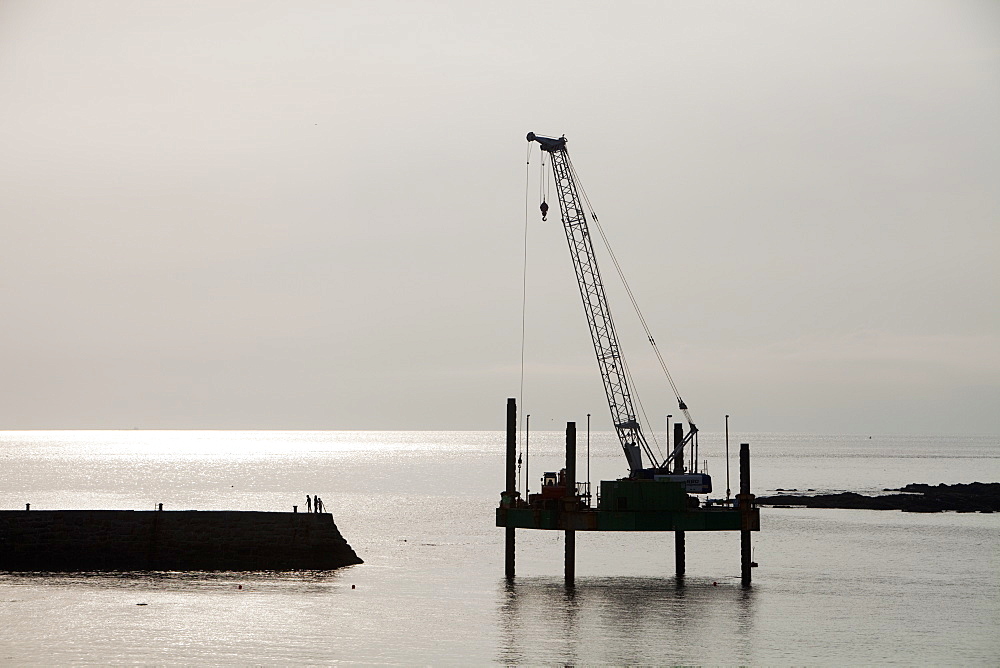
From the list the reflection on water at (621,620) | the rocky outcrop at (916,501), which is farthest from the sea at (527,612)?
the rocky outcrop at (916,501)

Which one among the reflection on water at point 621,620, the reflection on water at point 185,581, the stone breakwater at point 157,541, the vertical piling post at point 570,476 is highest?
the vertical piling post at point 570,476

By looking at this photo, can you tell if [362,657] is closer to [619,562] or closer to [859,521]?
[619,562]

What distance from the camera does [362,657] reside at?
169 ft

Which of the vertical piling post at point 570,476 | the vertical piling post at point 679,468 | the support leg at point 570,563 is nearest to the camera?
the vertical piling post at point 570,476

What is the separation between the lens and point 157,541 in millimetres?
71688

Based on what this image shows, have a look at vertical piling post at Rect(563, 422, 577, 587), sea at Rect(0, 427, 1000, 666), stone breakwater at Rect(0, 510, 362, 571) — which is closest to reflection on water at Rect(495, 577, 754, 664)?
sea at Rect(0, 427, 1000, 666)

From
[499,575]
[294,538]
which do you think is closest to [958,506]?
[499,575]

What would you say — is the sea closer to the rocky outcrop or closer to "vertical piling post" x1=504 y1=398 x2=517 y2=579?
"vertical piling post" x1=504 y1=398 x2=517 y2=579

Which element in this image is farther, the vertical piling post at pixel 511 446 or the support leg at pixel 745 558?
the support leg at pixel 745 558

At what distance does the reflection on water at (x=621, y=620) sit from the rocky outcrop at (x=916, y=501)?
88458 millimetres

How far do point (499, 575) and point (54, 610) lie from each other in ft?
103

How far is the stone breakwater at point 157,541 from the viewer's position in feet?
229

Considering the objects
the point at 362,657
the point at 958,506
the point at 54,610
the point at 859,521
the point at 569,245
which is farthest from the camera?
the point at 958,506

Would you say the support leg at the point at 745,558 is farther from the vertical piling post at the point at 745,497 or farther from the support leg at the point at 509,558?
the support leg at the point at 509,558
